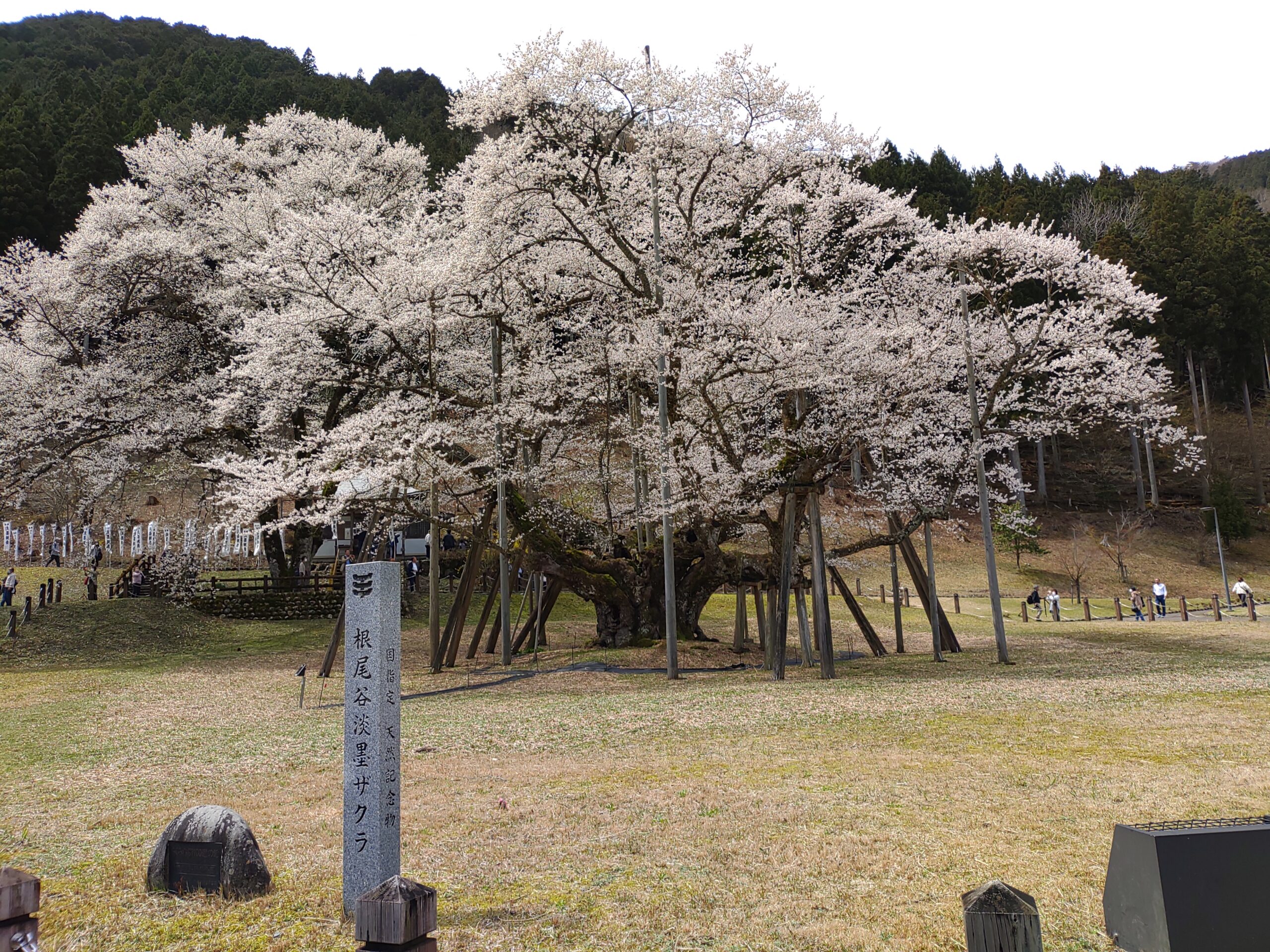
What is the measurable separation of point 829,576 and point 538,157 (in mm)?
20525

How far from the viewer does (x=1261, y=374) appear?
4975 centimetres

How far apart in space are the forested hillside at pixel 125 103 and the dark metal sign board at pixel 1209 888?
1399 inches

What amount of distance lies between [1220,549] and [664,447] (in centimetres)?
2629

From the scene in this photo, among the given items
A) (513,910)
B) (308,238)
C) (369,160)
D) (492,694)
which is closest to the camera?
(513,910)

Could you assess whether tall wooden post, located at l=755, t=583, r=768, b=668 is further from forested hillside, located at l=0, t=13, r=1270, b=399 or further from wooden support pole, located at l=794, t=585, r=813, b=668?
forested hillside, located at l=0, t=13, r=1270, b=399

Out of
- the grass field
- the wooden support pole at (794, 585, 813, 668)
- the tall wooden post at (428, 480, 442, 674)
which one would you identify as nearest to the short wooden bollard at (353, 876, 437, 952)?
the grass field

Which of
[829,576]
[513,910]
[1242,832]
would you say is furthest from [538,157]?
[829,576]

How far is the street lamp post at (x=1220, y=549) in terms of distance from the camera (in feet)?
103

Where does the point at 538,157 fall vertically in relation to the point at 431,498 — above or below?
above

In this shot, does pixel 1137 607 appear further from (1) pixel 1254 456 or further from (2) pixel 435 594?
(1) pixel 1254 456

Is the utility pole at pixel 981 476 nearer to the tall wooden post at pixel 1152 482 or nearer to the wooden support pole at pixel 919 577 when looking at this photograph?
the wooden support pole at pixel 919 577

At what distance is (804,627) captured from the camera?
1836 cm

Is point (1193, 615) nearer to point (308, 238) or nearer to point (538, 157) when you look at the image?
point (538, 157)

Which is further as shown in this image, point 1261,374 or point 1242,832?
point 1261,374
